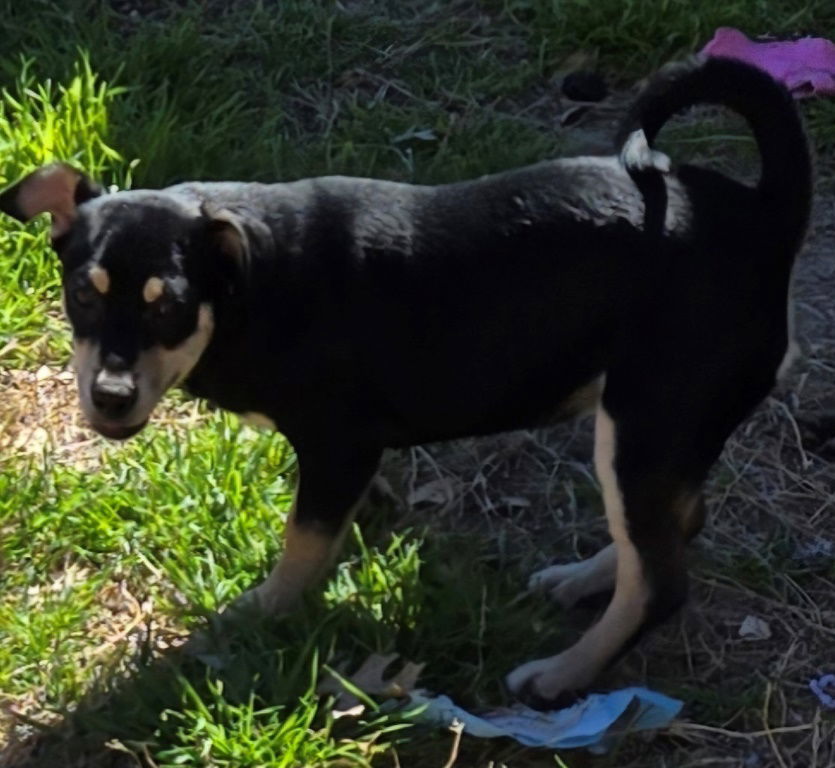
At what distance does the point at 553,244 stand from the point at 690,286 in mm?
280

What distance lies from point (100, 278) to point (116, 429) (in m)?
0.30

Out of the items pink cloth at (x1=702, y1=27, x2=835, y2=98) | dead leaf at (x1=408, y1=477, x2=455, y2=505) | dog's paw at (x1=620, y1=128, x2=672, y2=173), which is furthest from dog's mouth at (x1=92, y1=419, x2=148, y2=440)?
pink cloth at (x1=702, y1=27, x2=835, y2=98)

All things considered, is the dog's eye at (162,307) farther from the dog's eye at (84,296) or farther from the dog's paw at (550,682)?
the dog's paw at (550,682)

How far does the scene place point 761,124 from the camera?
9.70 feet

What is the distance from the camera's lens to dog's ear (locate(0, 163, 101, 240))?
9.95 ft

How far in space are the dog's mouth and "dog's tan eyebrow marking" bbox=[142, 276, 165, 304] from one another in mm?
256

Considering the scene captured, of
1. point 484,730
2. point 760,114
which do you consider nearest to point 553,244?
point 760,114

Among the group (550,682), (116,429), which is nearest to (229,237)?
(116,429)

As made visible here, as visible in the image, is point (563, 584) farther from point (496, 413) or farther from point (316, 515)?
point (316, 515)

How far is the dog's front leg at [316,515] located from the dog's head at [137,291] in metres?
0.34

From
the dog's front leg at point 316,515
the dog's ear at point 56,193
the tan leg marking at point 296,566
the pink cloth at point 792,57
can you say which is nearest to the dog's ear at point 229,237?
the dog's ear at point 56,193

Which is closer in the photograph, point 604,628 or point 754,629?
point 604,628

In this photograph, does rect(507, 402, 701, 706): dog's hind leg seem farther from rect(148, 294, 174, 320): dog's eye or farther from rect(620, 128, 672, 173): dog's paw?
rect(148, 294, 174, 320): dog's eye

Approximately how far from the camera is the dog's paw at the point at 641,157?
2.97 meters
